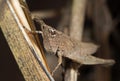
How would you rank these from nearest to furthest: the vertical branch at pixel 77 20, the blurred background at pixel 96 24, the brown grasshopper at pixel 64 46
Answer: the brown grasshopper at pixel 64 46 → the vertical branch at pixel 77 20 → the blurred background at pixel 96 24

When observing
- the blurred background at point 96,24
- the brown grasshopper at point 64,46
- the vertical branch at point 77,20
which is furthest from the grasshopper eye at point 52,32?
the blurred background at point 96,24

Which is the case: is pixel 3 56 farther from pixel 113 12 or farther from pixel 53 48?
pixel 113 12

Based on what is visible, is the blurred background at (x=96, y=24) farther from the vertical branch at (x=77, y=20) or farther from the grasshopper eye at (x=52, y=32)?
the grasshopper eye at (x=52, y=32)

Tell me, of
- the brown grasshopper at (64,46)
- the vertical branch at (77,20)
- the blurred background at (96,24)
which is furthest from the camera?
the blurred background at (96,24)

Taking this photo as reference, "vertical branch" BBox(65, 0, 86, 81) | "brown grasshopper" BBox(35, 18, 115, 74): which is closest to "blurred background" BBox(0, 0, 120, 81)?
"vertical branch" BBox(65, 0, 86, 81)

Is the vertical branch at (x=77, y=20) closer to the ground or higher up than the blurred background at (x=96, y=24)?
higher up

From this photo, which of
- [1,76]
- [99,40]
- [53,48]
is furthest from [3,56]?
[99,40]

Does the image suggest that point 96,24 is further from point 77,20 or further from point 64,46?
point 64,46
